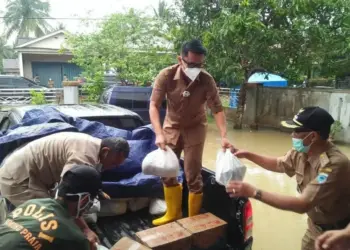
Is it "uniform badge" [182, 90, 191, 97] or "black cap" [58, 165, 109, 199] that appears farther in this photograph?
"uniform badge" [182, 90, 191, 97]

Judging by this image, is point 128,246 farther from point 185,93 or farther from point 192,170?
point 185,93

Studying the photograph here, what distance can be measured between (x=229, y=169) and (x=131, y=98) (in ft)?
20.0

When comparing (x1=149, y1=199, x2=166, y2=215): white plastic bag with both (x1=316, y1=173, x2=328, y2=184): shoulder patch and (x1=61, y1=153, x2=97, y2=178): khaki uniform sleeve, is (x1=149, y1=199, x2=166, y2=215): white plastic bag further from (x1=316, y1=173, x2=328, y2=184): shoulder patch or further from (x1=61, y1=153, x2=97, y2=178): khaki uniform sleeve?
(x1=316, y1=173, x2=328, y2=184): shoulder patch

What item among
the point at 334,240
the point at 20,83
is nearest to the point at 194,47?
the point at 334,240

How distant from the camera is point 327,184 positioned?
1.83m

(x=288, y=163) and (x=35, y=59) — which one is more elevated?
(x=35, y=59)

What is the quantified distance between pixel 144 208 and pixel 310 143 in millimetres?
1582

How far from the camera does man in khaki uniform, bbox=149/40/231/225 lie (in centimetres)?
275

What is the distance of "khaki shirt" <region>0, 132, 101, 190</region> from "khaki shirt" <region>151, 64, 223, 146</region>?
739mm

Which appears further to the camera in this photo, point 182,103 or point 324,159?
point 182,103

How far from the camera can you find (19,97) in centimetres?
1535

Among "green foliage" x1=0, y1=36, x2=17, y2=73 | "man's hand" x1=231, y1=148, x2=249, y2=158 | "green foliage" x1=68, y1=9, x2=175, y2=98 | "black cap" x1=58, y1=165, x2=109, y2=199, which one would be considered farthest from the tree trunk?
"green foliage" x1=0, y1=36, x2=17, y2=73

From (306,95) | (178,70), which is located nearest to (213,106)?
(178,70)

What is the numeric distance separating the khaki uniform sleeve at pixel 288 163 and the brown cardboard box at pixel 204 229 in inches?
23.1
